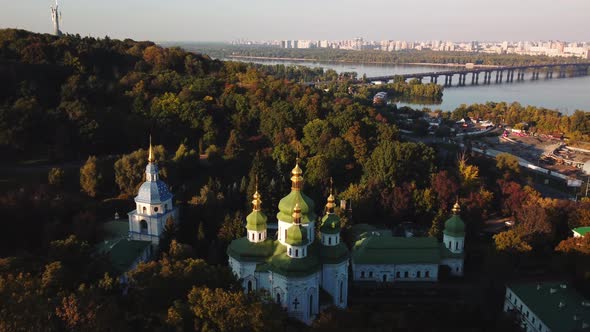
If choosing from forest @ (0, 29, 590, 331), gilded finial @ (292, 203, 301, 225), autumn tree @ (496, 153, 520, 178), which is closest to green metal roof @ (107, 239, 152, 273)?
forest @ (0, 29, 590, 331)

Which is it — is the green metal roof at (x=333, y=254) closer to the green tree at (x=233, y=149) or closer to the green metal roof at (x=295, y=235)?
the green metal roof at (x=295, y=235)

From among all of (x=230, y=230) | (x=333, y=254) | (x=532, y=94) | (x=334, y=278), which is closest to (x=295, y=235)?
(x=333, y=254)

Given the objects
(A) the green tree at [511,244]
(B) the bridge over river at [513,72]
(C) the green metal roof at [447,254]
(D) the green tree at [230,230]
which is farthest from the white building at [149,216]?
(B) the bridge over river at [513,72]

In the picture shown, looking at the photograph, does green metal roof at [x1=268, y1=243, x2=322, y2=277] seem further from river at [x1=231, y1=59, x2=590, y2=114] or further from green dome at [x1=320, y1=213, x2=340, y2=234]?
river at [x1=231, y1=59, x2=590, y2=114]

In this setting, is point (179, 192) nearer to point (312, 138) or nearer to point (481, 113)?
point (312, 138)

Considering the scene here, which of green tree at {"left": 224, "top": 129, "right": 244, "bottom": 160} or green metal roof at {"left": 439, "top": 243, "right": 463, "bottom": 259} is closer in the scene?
green metal roof at {"left": 439, "top": 243, "right": 463, "bottom": 259}

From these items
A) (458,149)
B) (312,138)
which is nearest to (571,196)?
Answer: (458,149)
